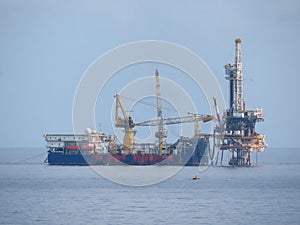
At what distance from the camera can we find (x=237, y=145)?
452ft

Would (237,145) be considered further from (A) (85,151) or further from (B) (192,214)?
(B) (192,214)

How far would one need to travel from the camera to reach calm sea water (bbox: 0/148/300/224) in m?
69.8

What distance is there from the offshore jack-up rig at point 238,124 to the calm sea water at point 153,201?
64.7ft

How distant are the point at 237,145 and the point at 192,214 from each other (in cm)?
6600

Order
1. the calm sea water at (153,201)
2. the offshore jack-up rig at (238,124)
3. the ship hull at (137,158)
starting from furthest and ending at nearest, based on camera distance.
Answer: the ship hull at (137,158)
the offshore jack-up rig at (238,124)
the calm sea water at (153,201)

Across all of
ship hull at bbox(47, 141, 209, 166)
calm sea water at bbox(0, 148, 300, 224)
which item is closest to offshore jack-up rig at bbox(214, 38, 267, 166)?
ship hull at bbox(47, 141, 209, 166)

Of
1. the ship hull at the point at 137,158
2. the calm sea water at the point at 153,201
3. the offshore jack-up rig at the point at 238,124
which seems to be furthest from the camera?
the ship hull at the point at 137,158

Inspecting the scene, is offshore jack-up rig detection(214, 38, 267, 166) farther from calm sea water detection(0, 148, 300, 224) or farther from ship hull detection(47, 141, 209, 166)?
calm sea water detection(0, 148, 300, 224)

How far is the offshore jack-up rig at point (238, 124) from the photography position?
136875 mm

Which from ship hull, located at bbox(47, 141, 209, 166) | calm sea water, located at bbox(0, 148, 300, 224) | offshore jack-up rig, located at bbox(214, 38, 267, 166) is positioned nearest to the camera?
calm sea water, located at bbox(0, 148, 300, 224)

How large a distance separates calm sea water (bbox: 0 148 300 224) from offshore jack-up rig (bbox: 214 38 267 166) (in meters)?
19.7

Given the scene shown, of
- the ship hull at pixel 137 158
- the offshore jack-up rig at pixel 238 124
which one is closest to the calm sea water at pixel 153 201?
the offshore jack-up rig at pixel 238 124

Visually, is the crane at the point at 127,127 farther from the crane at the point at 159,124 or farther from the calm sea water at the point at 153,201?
the calm sea water at the point at 153,201

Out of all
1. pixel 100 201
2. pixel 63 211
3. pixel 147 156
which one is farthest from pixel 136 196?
pixel 147 156
